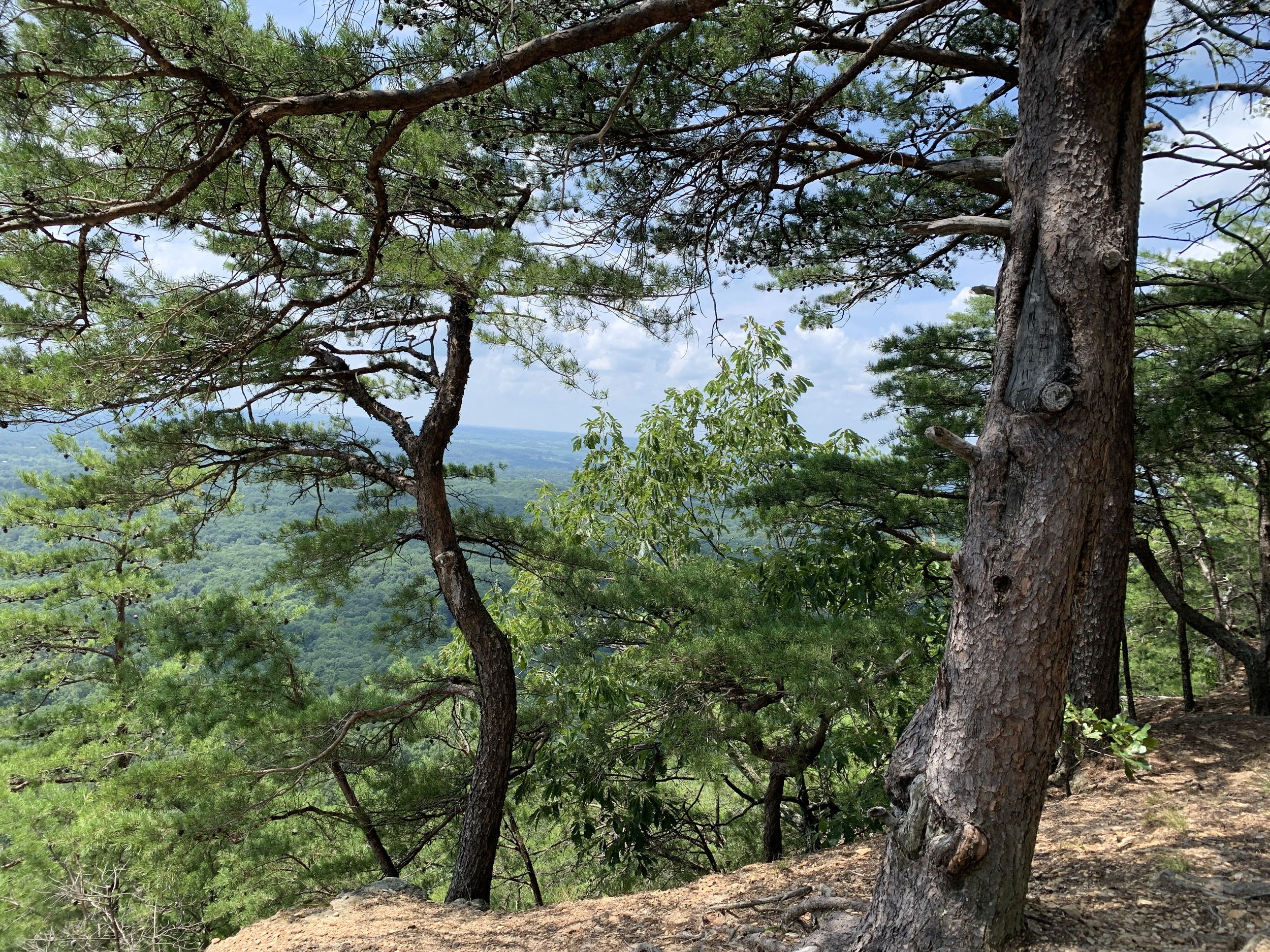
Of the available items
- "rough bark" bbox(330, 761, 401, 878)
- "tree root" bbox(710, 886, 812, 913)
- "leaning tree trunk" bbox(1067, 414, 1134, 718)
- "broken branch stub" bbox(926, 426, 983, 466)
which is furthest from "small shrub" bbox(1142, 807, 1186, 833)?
"rough bark" bbox(330, 761, 401, 878)

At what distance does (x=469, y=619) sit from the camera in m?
4.96

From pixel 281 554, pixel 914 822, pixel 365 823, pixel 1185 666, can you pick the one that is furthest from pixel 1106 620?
pixel 281 554

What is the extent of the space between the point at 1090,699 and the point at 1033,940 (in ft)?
6.79

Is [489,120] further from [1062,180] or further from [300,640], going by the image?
[300,640]

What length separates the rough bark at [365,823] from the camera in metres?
5.41

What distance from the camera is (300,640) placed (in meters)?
6.66

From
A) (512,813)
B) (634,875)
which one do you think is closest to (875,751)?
(634,875)

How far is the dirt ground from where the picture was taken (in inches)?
81.5

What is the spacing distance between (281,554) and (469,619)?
12.5 m

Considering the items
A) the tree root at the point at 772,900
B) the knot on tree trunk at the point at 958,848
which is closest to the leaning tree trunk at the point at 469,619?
the tree root at the point at 772,900

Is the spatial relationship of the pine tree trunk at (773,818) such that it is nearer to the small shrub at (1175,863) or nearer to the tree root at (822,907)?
the tree root at (822,907)

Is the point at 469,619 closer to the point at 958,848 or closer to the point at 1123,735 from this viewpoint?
the point at 958,848

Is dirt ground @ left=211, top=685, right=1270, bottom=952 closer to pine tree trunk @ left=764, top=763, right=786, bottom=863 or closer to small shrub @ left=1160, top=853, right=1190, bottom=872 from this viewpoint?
small shrub @ left=1160, top=853, right=1190, bottom=872

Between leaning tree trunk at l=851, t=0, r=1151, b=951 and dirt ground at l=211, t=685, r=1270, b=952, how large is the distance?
1.22ft
